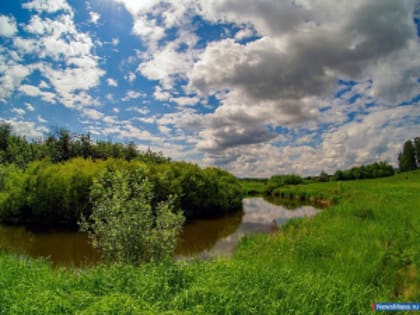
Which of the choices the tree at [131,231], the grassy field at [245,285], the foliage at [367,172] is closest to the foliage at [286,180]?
the foliage at [367,172]

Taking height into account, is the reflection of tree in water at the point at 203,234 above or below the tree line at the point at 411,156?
below

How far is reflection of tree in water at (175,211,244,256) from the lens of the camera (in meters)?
15.7

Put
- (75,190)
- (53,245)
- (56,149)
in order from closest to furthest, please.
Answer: (53,245), (75,190), (56,149)

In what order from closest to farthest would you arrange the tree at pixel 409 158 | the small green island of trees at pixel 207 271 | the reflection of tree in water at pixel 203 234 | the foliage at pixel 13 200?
the small green island of trees at pixel 207 271 < the reflection of tree in water at pixel 203 234 < the foliage at pixel 13 200 < the tree at pixel 409 158

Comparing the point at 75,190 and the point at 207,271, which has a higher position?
the point at 75,190

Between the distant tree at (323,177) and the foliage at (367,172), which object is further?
the distant tree at (323,177)

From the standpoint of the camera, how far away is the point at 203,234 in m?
20.3

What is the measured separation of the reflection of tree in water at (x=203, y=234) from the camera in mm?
15741

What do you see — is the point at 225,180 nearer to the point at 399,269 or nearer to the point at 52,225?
the point at 52,225

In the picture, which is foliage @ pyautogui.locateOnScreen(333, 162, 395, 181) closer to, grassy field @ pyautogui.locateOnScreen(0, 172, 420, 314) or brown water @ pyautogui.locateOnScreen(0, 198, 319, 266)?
brown water @ pyautogui.locateOnScreen(0, 198, 319, 266)

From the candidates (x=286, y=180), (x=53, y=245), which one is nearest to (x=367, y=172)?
(x=286, y=180)

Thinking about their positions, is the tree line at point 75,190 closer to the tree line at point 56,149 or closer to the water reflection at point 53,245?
the water reflection at point 53,245

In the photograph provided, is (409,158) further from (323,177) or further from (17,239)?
(17,239)

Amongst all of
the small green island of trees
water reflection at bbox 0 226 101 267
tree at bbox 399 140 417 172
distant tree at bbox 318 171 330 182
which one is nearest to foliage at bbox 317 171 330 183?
distant tree at bbox 318 171 330 182
